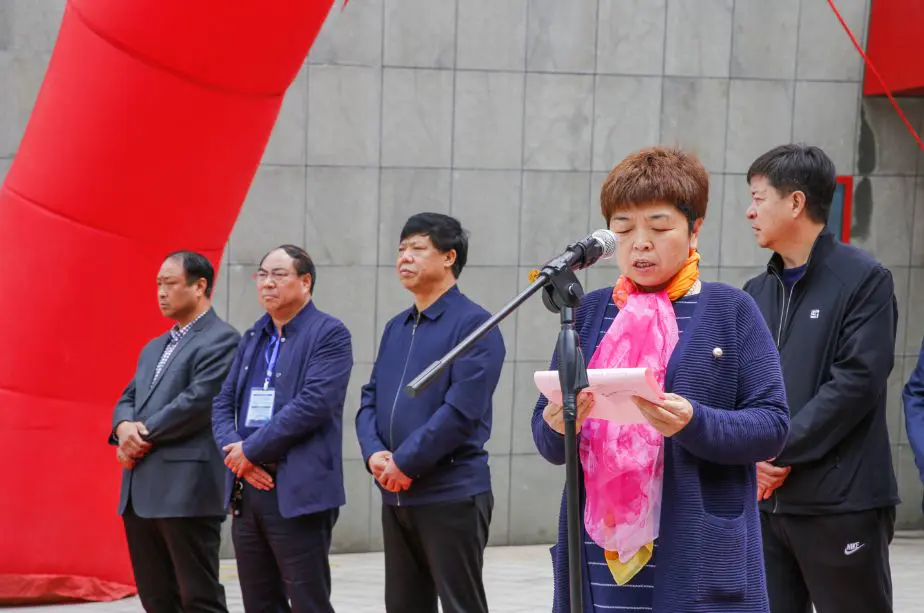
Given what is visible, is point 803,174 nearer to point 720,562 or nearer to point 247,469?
point 720,562

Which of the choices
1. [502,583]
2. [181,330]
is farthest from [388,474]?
[502,583]

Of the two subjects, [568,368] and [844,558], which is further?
[844,558]

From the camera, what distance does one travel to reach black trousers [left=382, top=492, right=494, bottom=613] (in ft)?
16.0

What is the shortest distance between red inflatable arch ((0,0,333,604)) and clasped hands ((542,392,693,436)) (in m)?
3.49

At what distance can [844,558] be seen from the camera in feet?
13.3

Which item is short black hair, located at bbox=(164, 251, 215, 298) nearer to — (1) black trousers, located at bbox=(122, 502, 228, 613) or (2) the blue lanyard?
(2) the blue lanyard

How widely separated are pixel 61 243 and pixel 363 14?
8.92 ft

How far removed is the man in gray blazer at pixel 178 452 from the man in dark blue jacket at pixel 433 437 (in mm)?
859

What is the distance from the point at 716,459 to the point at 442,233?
2.46 metres

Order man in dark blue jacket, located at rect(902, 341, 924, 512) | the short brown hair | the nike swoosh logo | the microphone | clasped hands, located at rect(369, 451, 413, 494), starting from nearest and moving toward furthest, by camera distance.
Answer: the microphone < the short brown hair < man in dark blue jacket, located at rect(902, 341, 924, 512) < the nike swoosh logo < clasped hands, located at rect(369, 451, 413, 494)

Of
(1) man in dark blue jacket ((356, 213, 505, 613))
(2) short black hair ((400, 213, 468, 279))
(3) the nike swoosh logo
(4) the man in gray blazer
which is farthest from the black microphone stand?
(4) the man in gray blazer

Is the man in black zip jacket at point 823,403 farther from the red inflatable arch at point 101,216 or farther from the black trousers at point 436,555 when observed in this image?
the red inflatable arch at point 101,216

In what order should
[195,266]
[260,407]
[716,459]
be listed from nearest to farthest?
[716,459], [260,407], [195,266]

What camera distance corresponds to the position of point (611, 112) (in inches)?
335
